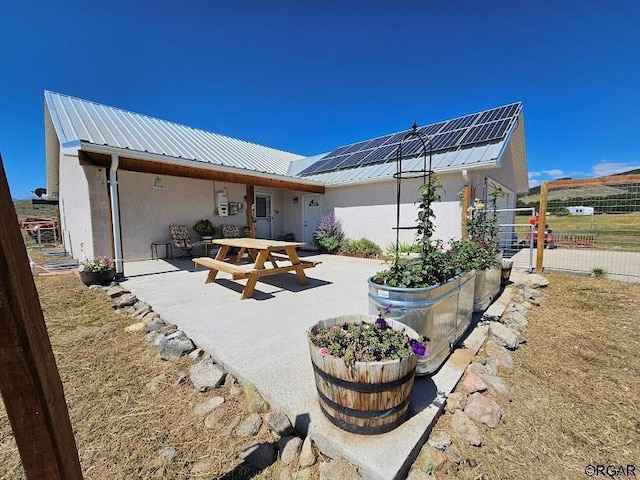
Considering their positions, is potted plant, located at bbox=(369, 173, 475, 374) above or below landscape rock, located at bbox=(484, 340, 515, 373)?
above

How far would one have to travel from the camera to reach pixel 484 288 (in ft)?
13.0

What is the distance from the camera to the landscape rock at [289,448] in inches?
64.8

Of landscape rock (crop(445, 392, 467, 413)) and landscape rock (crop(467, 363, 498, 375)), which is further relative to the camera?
landscape rock (crop(467, 363, 498, 375))

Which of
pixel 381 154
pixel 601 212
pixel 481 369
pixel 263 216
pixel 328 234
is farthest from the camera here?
pixel 263 216

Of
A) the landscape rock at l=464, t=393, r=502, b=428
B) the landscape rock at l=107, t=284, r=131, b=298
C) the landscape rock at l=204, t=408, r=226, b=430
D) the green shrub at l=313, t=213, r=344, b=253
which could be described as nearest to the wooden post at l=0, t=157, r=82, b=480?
the landscape rock at l=204, t=408, r=226, b=430

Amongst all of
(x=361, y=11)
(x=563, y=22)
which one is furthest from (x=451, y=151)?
(x=361, y=11)

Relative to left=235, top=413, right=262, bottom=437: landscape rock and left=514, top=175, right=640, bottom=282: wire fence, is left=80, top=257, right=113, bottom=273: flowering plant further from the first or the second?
left=514, top=175, right=640, bottom=282: wire fence

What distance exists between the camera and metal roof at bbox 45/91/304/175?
22.8ft

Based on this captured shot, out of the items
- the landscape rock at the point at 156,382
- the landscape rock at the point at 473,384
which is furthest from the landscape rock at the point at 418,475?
the landscape rock at the point at 156,382

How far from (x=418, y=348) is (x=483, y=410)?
2.78 ft

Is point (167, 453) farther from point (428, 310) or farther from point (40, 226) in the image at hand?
point (40, 226)

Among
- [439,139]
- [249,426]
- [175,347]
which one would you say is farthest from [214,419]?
[439,139]

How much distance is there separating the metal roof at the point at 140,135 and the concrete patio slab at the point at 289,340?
136 inches

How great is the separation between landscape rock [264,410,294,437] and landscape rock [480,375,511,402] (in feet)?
5.54
